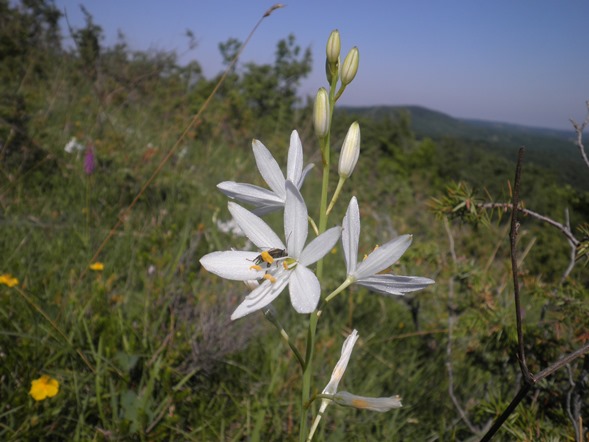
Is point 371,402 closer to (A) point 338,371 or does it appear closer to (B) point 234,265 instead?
(A) point 338,371

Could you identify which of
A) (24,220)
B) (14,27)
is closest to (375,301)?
(24,220)

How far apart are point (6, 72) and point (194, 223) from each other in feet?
13.2

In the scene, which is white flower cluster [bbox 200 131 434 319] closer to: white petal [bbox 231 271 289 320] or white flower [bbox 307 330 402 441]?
white petal [bbox 231 271 289 320]

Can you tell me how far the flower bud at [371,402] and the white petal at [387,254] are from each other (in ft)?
0.93

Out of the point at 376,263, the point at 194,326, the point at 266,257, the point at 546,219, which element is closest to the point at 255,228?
the point at 266,257

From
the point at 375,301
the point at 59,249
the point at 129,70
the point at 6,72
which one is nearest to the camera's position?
the point at 59,249

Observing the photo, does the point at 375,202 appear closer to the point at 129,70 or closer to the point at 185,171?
the point at 185,171

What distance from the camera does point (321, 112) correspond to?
1029mm

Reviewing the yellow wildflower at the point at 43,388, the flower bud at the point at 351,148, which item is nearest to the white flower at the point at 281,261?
the flower bud at the point at 351,148

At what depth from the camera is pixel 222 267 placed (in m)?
1.00

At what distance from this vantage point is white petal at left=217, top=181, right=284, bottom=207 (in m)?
1.06

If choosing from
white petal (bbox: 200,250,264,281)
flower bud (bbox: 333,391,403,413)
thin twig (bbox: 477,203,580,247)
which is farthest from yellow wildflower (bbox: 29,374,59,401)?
thin twig (bbox: 477,203,580,247)

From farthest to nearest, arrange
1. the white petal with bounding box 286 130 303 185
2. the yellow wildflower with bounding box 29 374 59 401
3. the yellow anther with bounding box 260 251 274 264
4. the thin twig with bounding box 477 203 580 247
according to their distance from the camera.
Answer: the yellow wildflower with bounding box 29 374 59 401 → the thin twig with bounding box 477 203 580 247 → the white petal with bounding box 286 130 303 185 → the yellow anther with bounding box 260 251 274 264

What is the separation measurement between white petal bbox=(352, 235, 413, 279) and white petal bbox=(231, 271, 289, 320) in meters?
0.20
